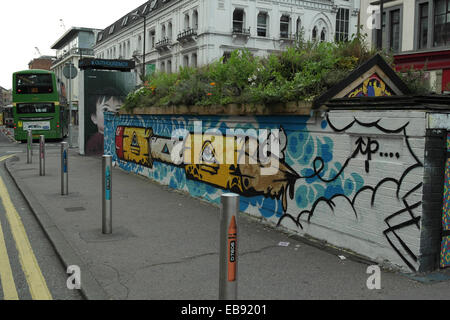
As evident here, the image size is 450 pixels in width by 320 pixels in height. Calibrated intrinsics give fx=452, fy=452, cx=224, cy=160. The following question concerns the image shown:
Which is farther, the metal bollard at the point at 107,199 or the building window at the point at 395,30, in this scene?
the building window at the point at 395,30

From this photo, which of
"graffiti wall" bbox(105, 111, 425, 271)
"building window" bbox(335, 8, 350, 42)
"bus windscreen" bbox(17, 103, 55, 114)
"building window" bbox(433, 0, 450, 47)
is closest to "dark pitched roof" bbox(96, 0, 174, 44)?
"building window" bbox(335, 8, 350, 42)

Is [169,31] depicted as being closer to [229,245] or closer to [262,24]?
[262,24]

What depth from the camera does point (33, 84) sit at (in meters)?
27.7

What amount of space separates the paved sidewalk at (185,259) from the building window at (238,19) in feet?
128

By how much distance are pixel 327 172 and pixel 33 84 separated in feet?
84.8

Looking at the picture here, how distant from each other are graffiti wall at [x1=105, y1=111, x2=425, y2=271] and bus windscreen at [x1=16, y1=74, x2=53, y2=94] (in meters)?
Result: 21.3

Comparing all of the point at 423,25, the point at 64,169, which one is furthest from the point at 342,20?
the point at 64,169

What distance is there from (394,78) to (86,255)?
5.29 meters

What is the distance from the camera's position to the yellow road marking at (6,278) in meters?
4.40

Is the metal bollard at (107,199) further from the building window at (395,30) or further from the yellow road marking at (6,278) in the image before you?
the building window at (395,30)

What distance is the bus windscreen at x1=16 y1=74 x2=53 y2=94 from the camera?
90.2 feet

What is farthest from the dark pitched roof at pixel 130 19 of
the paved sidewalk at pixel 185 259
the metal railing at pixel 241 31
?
the paved sidewalk at pixel 185 259

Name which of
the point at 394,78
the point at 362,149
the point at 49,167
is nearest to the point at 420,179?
the point at 362,149

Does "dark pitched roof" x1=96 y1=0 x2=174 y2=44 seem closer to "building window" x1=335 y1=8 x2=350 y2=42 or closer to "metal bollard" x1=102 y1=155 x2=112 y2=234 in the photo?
"building window" x1=335 y1=8 x2=350 y2=42
